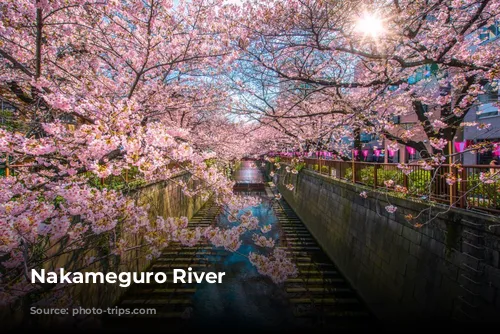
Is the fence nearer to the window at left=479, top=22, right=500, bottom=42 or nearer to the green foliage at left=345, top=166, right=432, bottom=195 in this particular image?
the green foliage at left=345, top=166, right=432, bottom=195

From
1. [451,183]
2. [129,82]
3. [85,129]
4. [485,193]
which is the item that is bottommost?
[485,193]

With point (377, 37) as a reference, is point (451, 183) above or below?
below

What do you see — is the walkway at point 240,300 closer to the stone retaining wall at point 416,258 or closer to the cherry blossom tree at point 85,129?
the stone retaining wall at point 416,258

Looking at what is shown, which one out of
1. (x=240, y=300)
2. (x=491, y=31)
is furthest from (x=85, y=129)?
(x=491, y=31)

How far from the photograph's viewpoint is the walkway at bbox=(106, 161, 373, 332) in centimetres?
772

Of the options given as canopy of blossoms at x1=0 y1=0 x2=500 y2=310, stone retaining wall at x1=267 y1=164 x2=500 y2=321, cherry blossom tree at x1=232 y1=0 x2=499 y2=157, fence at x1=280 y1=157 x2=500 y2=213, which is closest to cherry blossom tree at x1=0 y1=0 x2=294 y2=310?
canopy of blossoms at x1=0 y1=0 x2=500 y2=310

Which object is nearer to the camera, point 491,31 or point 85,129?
point 85,129

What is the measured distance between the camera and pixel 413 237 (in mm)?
6500

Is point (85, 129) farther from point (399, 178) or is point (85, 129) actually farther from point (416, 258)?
point (399, 178)

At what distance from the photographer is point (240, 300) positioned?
940 centimetres

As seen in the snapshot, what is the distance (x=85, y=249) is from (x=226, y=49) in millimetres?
5777

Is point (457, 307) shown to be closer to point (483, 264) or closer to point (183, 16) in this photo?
point (483, 264)

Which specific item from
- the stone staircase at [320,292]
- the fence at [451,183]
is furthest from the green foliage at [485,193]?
the stone staircase at [320,292]

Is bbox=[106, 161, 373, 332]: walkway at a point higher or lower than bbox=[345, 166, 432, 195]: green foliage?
lower
